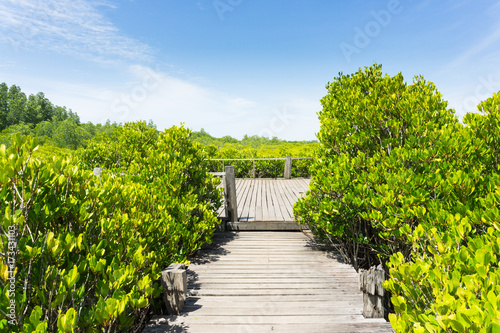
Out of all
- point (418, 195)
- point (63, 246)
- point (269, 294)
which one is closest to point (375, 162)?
point (418, 195)

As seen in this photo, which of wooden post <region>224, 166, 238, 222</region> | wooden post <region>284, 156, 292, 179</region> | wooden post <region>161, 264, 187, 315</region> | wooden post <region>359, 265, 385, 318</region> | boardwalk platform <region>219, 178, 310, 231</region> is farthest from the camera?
wooden post <region>284, 156, 292, 179</region>

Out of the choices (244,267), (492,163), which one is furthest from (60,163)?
(492,163)

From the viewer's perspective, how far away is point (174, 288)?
10.00ft

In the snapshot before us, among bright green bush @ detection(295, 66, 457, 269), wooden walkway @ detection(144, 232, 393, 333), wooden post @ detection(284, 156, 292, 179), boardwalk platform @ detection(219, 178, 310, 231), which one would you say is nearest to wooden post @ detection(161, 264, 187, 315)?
wooden walkway @ detection(144, 232, 393, 333)

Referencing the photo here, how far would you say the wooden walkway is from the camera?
9.51 feet

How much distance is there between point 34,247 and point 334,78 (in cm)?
587

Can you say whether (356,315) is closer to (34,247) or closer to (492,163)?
(492,163)

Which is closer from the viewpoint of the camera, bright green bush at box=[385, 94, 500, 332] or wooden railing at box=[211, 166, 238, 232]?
bright green bush at box=[385, 94, 500, 332]

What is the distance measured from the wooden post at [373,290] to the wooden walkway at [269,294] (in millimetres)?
93

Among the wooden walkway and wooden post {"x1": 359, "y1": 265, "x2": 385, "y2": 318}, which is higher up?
wooden post {"x1": 359, "y1": 265, "x2": 385, "y2": 318}

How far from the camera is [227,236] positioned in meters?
5.89

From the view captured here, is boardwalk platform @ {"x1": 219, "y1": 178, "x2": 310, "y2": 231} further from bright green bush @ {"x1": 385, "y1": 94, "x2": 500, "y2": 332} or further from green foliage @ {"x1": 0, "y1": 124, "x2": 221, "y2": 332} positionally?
green foliage @ {"x1": 0, "y1": 124, "x2": 221, "y2": 332}

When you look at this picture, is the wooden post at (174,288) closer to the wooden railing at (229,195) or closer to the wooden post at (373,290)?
the wooden post at (373,290)

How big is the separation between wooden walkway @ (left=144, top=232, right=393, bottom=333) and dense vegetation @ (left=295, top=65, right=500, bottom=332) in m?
0.69
